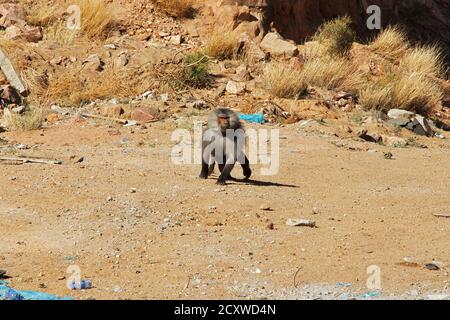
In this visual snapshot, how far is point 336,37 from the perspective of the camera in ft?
60.5

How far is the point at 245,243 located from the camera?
26.2 ft

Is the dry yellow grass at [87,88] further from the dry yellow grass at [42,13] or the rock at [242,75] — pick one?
the dry yellow grass at [42,13]

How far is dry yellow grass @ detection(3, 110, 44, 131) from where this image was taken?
1334 centimetres

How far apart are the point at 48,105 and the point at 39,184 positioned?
514 cm

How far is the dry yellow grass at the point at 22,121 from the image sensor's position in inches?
525

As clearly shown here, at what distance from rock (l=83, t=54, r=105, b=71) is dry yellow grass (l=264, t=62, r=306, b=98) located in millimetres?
2801

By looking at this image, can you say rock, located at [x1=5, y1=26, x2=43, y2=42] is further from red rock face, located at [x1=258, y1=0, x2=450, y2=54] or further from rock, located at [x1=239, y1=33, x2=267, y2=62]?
red rock face, located at [x1=258, y1=0, x2=450, y2=54]

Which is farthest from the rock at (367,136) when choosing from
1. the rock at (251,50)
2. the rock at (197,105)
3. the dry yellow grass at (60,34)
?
the dry yellow grass at (60,34)

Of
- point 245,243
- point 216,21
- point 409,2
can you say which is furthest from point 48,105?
point 409,2

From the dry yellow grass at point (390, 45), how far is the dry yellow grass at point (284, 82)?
3523 mm

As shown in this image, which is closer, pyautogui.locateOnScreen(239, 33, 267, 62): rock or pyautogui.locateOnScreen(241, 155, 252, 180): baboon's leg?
pyautogui.locateOnScreen(241, 155, 252, 180): baboon's leg

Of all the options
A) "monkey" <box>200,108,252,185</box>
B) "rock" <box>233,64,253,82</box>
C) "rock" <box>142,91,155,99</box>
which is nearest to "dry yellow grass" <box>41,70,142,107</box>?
"rock" <box>142,91,155,99</box>
